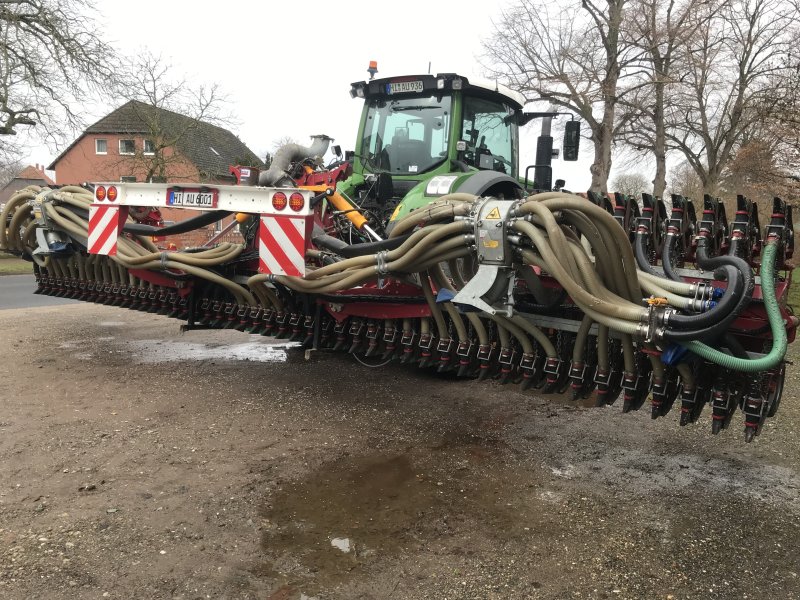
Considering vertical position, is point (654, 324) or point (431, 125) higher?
point (431, 125)

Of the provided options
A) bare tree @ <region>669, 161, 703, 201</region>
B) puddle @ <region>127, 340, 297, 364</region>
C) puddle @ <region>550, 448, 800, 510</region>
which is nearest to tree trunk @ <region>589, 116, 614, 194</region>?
bare tree @ <region>669, 161, 703, 201</region>

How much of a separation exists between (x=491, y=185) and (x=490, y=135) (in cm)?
158

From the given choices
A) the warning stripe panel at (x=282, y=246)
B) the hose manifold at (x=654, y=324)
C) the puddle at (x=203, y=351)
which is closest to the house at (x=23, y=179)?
the puddle at (x=203, y=351)

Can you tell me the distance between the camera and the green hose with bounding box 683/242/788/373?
2.39 m

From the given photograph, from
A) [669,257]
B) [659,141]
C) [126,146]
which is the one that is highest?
[126,146]

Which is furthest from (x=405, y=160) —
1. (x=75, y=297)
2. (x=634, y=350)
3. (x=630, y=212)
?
(x=75, y=297)

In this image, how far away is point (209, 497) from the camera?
321cm

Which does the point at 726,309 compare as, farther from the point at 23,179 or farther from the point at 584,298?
the point at 23,179

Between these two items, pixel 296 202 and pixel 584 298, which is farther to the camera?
pixel 296 202

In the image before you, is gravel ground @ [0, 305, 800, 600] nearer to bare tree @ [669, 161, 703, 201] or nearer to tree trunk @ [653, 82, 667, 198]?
tree trunk @ [653, 82, 667, 198]

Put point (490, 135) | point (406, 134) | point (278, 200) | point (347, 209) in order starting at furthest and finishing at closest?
point (490, 135) → point (406, 134) → point (347, 209) → point (278, 200)

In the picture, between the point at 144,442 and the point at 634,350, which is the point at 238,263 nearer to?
the point at 144,442

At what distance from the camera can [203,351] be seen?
256 inches

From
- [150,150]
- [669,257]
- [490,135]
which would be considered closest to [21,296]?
[490,135]
